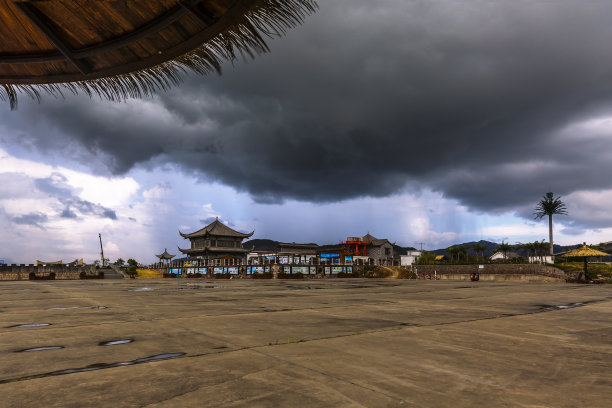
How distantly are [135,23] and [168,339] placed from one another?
306 centimetres

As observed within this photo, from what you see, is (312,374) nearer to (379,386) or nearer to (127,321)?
(379,386)

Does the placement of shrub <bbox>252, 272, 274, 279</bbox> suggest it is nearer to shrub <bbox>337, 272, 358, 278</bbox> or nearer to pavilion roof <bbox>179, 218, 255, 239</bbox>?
shrub <bbox>337, 272, 358, 278</bbox>

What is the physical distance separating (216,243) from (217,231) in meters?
1.96

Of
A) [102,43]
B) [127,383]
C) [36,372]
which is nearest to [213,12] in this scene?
[102,43]

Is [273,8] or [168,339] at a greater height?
[273,8]

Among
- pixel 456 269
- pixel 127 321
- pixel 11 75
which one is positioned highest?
pixel 11 75

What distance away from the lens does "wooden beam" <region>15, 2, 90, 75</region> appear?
1438mm

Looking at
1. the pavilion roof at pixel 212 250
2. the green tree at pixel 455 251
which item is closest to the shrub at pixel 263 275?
the pavilion roof at pixel 212 250

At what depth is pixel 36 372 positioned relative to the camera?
2373 mm

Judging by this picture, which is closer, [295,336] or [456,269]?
[295,336]

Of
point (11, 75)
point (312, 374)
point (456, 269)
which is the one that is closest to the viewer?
point (11, 75)

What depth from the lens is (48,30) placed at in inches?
60.2

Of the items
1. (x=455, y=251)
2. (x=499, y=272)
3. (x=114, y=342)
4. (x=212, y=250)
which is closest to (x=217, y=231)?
(x=212, y=250)

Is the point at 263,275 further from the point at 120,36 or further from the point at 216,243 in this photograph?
the point at 120,36
